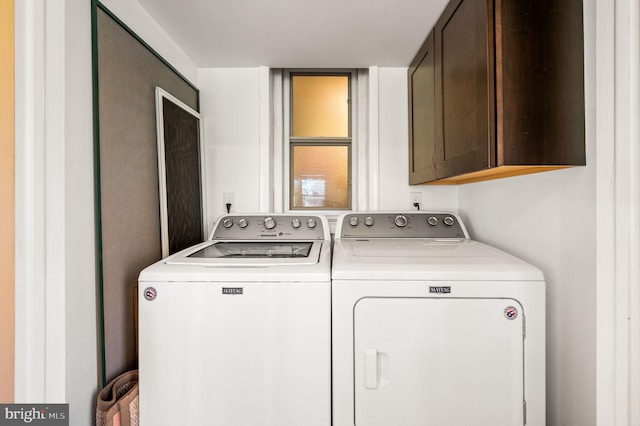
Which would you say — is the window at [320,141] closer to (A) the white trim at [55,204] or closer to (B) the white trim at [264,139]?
(B) the white trim at [264,139]

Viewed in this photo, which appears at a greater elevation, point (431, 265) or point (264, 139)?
point (264, 139)

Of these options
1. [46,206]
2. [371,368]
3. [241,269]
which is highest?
[46,206]

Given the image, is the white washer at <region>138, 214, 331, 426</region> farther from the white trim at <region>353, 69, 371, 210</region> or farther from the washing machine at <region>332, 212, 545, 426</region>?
the white trim at <region>353, 69, 371, 210</region>

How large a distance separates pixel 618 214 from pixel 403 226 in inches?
43.0

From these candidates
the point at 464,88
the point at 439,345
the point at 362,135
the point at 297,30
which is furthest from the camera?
the point at 362,135

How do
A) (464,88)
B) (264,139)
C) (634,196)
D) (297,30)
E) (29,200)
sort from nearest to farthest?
(634,196) → (29,200) → (464,88) → (297,30) → (264,139)

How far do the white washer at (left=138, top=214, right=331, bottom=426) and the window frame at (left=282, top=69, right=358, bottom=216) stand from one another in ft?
3.98

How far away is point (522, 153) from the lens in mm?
1019

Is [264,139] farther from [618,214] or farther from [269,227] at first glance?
[618,214]

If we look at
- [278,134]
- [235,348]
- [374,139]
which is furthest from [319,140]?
[235,348]

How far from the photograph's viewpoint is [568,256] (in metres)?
1.13

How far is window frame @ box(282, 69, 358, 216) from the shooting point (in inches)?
91.3

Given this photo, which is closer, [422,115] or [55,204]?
[55,204]

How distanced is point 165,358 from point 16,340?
0.47 meters
